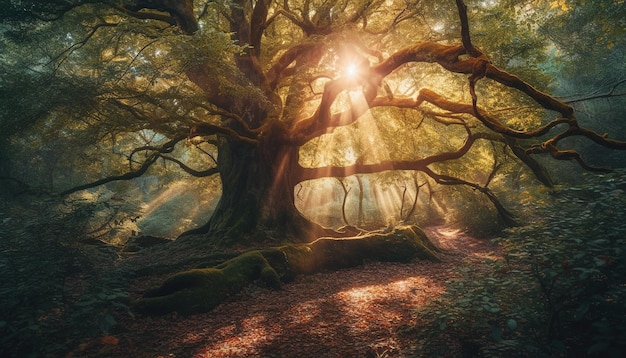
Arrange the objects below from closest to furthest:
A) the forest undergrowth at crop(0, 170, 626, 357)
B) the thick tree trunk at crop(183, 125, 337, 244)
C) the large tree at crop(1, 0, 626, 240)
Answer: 1. the forest undergrowth at crop(0, 170, 626, 357)
2. the large tree at crop(1, 0, 626, 240)
3. the thick tree trunk at crop(183, 125, 337, 244)

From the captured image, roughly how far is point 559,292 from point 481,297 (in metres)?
0.97

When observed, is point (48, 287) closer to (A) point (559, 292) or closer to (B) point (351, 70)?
(A) point (559, 292)

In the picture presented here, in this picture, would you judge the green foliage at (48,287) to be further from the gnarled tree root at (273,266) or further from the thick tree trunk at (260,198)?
the thick tree trunk at (260,198)

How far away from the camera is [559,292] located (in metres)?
3.60

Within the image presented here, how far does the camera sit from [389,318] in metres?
5.95

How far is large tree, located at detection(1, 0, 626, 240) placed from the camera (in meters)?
6.93

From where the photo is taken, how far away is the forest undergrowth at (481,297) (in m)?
3.17

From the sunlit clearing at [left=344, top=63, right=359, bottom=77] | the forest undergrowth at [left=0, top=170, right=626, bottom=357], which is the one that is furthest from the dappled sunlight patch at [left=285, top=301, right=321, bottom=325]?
the sunlit clearing at [left=344, top=63, right=359, bottom=77]

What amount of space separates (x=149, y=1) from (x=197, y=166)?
41.7ft

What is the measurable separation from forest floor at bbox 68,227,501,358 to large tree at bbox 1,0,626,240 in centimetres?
418

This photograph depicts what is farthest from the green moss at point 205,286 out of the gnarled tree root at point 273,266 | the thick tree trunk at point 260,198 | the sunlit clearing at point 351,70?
the sunlit clearing at point 351,70

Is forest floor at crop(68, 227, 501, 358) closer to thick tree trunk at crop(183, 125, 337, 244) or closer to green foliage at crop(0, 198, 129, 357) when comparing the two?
green foliage at crop(0, 198, 129, 357)

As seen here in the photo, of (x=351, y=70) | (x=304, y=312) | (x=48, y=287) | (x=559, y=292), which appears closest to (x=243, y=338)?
(x=304, y=312)

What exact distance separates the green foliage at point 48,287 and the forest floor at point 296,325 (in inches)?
12.8
